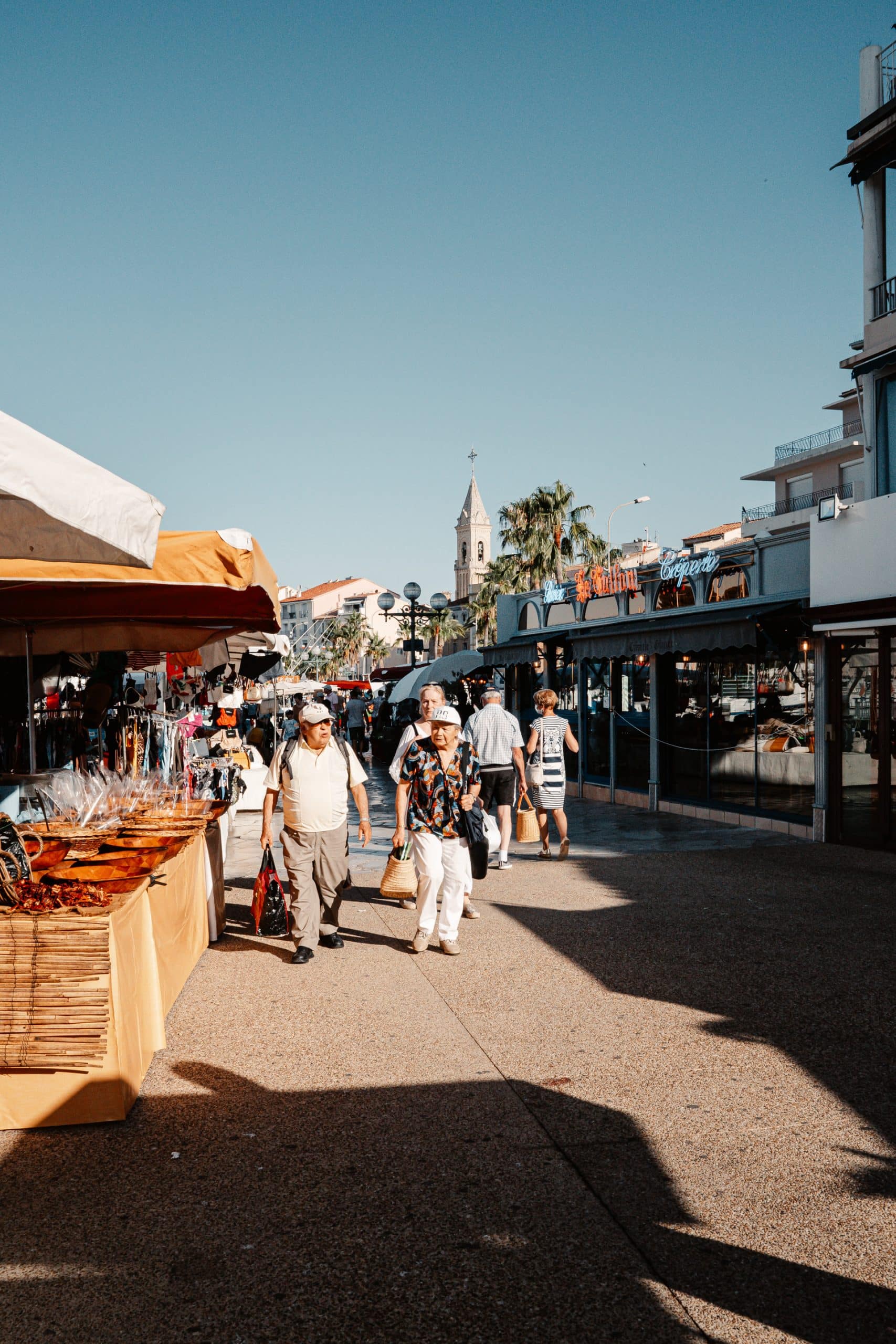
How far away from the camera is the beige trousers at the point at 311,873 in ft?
22.9

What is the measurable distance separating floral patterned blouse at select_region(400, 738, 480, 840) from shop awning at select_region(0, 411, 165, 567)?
370 centimetres

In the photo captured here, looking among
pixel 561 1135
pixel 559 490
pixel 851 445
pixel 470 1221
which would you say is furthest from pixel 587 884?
pixel 851 445

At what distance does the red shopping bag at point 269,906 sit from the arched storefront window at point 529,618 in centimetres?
1424

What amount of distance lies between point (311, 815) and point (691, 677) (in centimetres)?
1013

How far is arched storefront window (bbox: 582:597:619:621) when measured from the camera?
1833 cm

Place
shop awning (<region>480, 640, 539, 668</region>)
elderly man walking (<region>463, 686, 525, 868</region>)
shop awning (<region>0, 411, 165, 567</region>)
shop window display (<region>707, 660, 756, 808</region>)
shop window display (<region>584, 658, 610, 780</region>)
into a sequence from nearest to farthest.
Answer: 1. shop awning (<region>0, 411, 165, 567</region>)
2. elderly man walking (<region>463, 686, 525, 868</region>)
3. shop window display (<region>707, 660, 756, 808</region>)
4. shop window display (<region>584, 658, 610, 780</region>)
5. shop awning (<region>480, 640, 539, 668</region>)

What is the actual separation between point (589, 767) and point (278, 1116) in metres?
15.4

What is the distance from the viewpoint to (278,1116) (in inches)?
174

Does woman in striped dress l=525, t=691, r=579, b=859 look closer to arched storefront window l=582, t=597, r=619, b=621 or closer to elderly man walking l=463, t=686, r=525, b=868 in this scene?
elderly man walking l=463, t=686, r=525, b=868

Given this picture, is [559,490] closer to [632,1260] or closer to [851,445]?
[851,445]

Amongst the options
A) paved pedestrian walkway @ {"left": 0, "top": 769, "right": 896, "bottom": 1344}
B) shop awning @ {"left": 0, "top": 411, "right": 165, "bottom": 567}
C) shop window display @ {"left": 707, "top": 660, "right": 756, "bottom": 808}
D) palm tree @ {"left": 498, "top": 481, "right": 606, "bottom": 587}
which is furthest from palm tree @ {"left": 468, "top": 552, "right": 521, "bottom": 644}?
shop awning @ {"left": 0, "top": 411, "right": 165, "bottom": 567}

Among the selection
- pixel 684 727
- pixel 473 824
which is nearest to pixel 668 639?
pixel 684 727

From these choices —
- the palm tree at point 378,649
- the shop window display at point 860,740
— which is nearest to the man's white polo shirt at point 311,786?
the shop window display at point 860,740

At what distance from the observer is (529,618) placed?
22.0 meters
